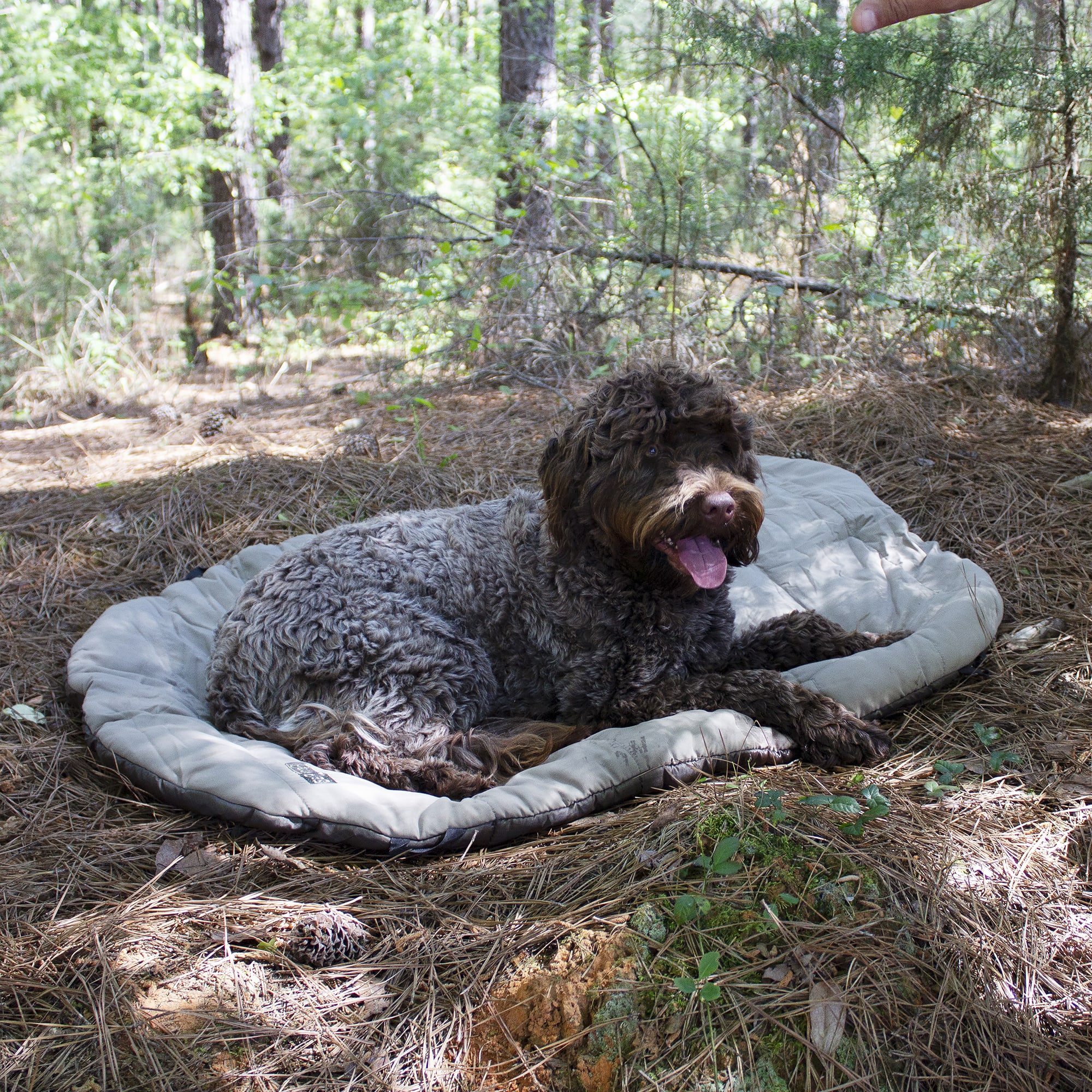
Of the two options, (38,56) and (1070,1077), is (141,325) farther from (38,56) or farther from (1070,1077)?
(1070,1077)

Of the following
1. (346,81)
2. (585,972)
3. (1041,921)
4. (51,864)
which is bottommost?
(51,864)

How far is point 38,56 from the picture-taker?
12.5 meters

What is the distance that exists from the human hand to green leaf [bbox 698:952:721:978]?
230 centimetres

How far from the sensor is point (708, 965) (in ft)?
7.02

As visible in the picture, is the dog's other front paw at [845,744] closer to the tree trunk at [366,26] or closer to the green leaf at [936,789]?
the green leaf at [936,789]

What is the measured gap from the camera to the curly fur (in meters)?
3.48

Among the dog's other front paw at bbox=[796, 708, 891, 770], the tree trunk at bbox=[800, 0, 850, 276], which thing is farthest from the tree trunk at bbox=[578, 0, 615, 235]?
the dog's other front paw at bbox=[796, 708, 891, 770]

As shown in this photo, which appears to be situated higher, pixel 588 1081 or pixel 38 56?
pixel 38 56

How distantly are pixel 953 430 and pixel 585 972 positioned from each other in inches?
193

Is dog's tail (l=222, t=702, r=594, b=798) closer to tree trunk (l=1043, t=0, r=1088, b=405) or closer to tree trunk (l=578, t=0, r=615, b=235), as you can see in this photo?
tree trunk (l=1043, t=0, r=1088, b=405)

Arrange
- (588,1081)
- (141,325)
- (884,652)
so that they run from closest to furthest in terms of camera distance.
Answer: (588,1081) → (884,652) → (141,325)

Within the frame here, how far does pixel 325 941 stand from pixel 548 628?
1.83m

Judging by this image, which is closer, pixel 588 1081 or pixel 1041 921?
pixel 588 1081

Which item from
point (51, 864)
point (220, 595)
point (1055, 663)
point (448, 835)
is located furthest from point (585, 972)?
point (220, 595)
